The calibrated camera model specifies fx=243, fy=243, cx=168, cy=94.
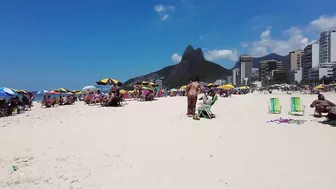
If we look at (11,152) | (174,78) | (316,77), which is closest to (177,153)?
(11,152)

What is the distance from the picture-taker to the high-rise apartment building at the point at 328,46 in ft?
372

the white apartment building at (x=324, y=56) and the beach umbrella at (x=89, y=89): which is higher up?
the white apartment building at (x=324, y=56)

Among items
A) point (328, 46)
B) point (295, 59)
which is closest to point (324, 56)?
point (328, 46)

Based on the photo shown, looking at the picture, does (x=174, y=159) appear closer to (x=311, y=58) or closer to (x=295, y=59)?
(x=311, y=58)

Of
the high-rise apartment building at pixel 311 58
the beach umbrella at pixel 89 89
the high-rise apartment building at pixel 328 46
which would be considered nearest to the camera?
the beach umbrella at pixel 89 89

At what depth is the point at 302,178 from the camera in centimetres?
325

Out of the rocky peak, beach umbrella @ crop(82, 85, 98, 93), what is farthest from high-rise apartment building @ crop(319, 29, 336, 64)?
beach umbrella @ crop(82, 85, 98, 93)

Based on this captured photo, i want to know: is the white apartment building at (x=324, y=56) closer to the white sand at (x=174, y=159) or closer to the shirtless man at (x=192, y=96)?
the shirtless man at (x=192, y=96)

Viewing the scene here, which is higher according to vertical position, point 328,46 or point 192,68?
point 328,46

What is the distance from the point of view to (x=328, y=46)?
379 ft

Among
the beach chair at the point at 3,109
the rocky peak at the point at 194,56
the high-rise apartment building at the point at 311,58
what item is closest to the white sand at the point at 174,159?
the beach chair at the point at 3,109

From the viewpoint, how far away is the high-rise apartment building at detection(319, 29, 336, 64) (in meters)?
113

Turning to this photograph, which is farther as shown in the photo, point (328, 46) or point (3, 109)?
point (328, 46)

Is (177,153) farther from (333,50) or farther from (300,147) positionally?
(333,50)
